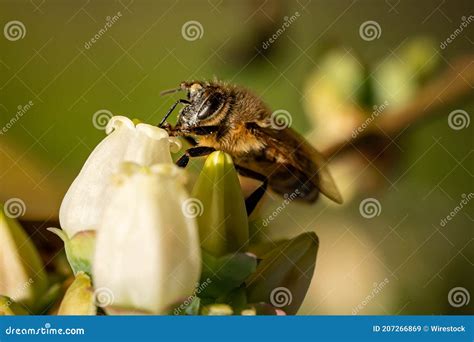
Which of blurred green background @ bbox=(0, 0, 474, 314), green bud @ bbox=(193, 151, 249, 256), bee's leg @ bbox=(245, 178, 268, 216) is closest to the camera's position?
green bud @ bbox=(193, 151, 249, 256)

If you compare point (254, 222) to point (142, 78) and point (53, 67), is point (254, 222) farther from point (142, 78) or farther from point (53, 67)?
point (53, 67)

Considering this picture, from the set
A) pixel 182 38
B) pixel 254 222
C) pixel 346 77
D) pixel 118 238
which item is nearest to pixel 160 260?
pixel 118 238

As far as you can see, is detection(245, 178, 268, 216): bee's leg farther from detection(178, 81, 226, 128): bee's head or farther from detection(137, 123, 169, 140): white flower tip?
detection(137, 123, 169, 140): white flower tip

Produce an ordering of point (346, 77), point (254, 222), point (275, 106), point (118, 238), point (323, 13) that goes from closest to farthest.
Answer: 1. point (118, 238)
2. point (254, 222)
3. point (346, 77)
4. point (275, 106)
5. point (323, 13)

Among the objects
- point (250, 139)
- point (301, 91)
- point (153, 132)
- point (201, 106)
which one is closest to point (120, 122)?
point (153, 132)

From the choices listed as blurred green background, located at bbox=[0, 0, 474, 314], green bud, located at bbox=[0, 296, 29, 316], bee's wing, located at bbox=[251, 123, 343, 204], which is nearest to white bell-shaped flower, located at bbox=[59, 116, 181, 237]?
green bud, located at bbox=[0, 296, 29, 316]

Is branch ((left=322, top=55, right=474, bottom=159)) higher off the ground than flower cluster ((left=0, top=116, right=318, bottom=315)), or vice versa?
branch ((left=322, top=55, right=474, bottom=159))

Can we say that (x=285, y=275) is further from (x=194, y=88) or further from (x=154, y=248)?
(x=194, y=88)

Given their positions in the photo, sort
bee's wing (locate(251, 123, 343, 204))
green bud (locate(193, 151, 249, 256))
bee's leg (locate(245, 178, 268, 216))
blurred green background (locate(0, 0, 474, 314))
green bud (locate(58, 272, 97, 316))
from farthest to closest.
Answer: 1. blurred green background (locate(0, 0, 474, 314))
2. bee's wing (locate(251, 123, 343, 204))
3. bee's leg (locate(245, 178, 268, 216))
4. green bud (locate(193, 151, 249, 256))
5. green bud (locate(58, 272, 97, 316))
